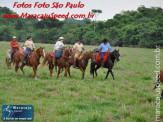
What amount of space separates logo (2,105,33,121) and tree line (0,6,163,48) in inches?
1933

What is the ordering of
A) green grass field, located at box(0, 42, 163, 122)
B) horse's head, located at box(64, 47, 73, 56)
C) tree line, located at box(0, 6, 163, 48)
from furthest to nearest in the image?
tree line, located at box(0, 6, 163, 48) < horse's head, located at box(64, 47, 73, 56) < green grass field, located at box(0, 42, 163, 122)

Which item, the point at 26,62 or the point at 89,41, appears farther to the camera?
the point at 89,41

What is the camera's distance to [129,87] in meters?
10.9

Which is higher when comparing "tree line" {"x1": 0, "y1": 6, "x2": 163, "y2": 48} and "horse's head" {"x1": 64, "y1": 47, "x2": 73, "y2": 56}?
"tree line" {"x1": 0, "y1": 6, "x2": 163, "y2": 48}

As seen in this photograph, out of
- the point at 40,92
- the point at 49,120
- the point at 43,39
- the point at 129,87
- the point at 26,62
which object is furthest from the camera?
the point at 43,39

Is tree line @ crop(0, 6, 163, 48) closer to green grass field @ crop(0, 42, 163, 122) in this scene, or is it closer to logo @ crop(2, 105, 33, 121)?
green grass field @ crop(0, 42, 163, 122)

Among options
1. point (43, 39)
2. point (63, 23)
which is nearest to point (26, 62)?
point (43, 39)

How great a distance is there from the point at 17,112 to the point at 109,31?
6185cm

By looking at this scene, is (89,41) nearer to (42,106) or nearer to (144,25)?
(144,25)

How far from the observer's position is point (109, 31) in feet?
219

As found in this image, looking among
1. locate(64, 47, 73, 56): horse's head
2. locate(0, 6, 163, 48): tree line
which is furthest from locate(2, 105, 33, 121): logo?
locate(0, 6, 163, 48): tree line

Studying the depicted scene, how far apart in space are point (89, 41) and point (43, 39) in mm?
16450

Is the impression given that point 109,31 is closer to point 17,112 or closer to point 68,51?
point 68,51

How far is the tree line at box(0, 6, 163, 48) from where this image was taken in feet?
177
